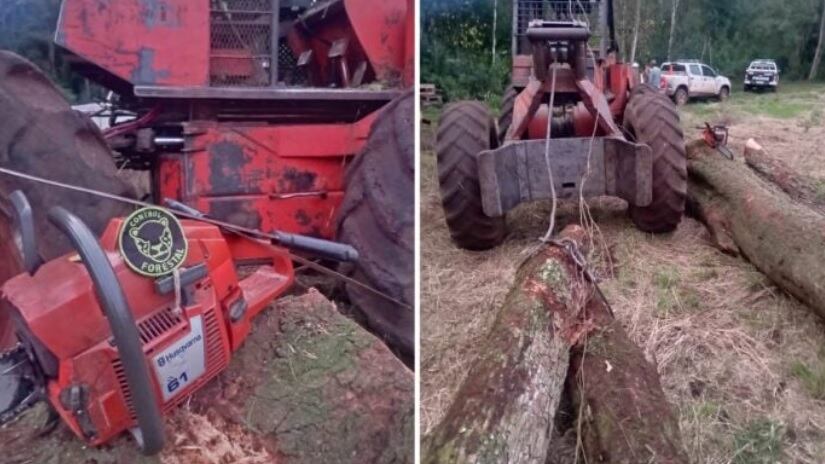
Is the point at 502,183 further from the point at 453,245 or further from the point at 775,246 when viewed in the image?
the point at 775,246

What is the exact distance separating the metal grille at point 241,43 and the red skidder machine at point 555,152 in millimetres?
727

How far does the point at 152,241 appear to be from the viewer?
93 centimetres

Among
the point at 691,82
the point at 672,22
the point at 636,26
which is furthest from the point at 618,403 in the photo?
the point at 691,82

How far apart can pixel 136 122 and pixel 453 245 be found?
1.13 metres

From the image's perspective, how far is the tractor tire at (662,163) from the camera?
2.37 m

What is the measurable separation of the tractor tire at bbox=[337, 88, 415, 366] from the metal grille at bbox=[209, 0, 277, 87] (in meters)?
0.39

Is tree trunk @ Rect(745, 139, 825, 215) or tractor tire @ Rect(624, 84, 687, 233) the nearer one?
tractor tire @ Rect(624, 84, 687, 233)

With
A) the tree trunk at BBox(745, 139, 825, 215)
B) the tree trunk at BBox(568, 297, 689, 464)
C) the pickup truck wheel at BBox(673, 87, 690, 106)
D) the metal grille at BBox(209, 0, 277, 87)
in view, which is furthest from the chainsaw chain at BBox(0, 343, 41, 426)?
the pickup truck wheel at BBox(673, 87, 690, 106)

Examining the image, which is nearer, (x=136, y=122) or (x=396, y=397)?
(x=396, y=397)

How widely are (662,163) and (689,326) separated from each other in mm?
649

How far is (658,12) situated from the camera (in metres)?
4.20

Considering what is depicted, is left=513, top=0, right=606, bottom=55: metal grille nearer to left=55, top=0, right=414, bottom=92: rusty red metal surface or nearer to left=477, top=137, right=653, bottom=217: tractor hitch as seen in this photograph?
left=477, top=137, right=653, bottom=217: tractor hitch

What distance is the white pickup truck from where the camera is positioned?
547 cm

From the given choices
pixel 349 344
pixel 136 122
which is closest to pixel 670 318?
pixel 349 344
